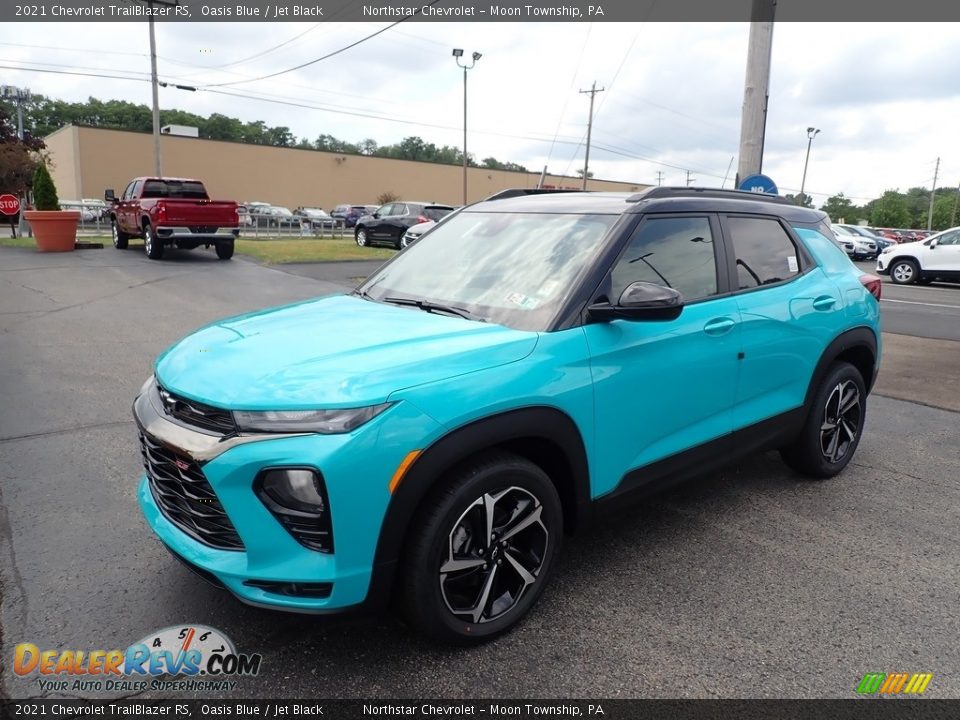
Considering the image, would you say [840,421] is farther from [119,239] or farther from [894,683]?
[119,239]

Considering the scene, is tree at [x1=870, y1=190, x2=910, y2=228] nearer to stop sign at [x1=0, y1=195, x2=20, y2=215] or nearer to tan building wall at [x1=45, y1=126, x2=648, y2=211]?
tan building wall at [x1=45, y1=126, x2=648, y2=211]

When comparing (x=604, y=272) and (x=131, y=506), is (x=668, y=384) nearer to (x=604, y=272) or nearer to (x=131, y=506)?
(x=604, y=272)

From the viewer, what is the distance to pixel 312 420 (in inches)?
90.6

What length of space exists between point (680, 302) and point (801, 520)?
1.80 metres

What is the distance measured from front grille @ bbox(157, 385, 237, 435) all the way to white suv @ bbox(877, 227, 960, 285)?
860 inches

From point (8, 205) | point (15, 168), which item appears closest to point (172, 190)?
point (8, 205)

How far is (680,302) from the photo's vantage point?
2.97 meters

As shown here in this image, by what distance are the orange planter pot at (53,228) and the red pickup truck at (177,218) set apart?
1.38 m

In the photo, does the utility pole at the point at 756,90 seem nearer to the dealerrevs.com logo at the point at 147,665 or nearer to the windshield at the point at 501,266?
the windshield at the point at 501,266

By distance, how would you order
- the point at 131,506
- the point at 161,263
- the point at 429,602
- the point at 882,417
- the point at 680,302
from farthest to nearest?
the point at 161,263 → the point at 882,417 → the point at 131,506 → the point at 680,302 → the point at 429,602

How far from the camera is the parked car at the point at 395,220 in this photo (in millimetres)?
22562

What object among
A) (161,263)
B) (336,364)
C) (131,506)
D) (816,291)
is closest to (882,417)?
(816,291)

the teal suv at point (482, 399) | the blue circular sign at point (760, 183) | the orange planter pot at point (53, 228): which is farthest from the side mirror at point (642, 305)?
the orange planter pot at point (53, 228)

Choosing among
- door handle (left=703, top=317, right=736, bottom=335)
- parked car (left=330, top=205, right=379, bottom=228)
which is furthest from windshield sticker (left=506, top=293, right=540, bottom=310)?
parked car (left=330, top=205, right=379, bottom=228)
